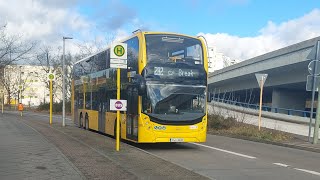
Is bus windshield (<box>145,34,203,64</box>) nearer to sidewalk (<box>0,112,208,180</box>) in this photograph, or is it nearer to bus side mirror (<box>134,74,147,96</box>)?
bus side mirror (<box>134,74,147,96</box>)

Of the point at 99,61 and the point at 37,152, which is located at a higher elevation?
the point at 99,61

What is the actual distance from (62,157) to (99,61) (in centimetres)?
984

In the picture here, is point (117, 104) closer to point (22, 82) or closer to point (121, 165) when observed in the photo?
point (121, 165)

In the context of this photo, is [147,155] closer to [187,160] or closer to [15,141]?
[187,160]

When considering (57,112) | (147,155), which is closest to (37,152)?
(147,155)

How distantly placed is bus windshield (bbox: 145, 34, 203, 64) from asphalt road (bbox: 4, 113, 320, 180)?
129 inches

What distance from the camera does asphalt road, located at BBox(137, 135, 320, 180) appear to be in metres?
10.3

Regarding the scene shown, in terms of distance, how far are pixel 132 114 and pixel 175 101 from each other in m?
1.62

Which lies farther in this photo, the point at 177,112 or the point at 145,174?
the point at 177,112

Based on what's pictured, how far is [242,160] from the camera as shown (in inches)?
506

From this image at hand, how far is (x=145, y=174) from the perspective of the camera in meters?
9.33

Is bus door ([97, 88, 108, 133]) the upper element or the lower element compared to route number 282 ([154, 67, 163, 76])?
lower

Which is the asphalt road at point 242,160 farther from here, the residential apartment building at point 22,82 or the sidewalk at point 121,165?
the residential apartment building at point 22,82

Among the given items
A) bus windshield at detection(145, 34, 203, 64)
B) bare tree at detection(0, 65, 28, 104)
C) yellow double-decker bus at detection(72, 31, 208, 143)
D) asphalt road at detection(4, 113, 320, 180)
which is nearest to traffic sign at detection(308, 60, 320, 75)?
asphalt road at detection(4, 113, 320, 180)
